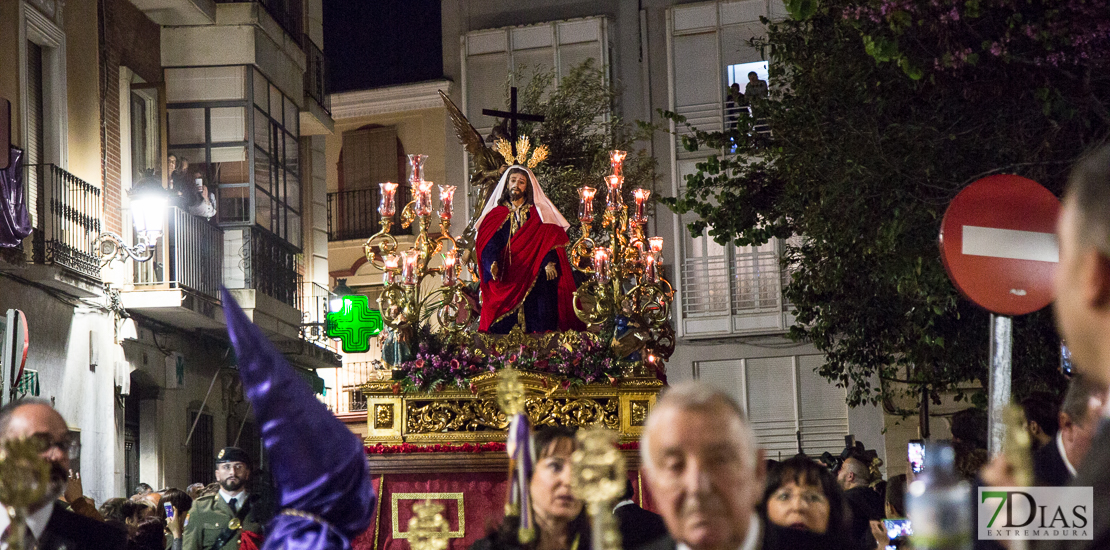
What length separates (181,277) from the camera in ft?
54.5

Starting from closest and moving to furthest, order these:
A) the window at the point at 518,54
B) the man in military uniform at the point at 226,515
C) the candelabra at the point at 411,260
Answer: the man in military uniform at the point at 226,515, the candelabra at the point at 411,260, the window at the point at 518,54

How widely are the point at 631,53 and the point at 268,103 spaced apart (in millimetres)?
8741

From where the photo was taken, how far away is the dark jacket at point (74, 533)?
414 cm

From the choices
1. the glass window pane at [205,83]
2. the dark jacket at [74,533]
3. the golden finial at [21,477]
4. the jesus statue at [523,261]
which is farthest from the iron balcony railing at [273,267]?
the golden finial at [21,477]

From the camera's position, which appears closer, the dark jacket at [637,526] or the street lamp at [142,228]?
the dark jacket at [637,526]

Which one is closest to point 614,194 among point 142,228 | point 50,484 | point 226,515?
point 226,515

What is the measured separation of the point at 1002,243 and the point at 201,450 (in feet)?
52.1

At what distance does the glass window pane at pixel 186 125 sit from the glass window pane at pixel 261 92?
783 mm

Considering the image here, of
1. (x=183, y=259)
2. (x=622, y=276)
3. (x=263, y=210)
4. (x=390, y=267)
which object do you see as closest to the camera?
(x=390, y=267)

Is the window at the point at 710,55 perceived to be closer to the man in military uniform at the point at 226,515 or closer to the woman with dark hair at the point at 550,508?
the man in military uniform at the point at 226,515

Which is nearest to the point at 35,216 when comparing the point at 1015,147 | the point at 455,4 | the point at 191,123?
the point at 191,123

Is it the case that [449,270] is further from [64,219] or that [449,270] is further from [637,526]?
[637,526]

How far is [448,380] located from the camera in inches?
416

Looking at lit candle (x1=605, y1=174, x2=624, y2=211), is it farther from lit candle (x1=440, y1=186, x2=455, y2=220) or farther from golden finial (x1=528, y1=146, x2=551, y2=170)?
lit candle (x1=440, y1=186, x2=455, y2=220)
